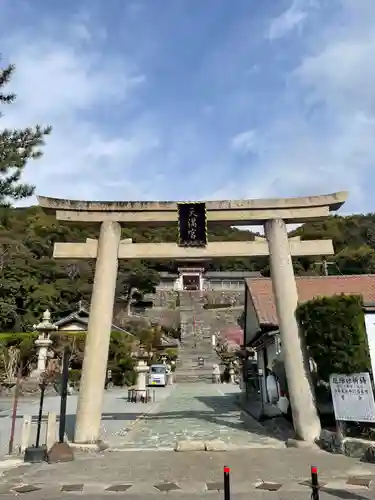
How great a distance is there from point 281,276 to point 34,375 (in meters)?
23.4

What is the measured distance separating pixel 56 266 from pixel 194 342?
21.3 metres

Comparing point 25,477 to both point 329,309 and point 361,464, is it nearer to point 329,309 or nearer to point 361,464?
point 361,464

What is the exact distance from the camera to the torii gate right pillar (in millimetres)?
9219

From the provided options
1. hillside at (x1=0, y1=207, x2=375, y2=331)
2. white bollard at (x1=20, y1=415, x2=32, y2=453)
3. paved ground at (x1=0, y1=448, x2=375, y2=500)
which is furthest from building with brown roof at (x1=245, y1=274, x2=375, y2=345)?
hillside at (x1=0, y1=207, x2=375, y2=331)

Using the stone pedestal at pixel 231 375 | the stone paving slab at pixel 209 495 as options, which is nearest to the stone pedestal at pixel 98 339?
the stone paving slab at pixel 209 495

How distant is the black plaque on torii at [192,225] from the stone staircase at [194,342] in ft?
93.3

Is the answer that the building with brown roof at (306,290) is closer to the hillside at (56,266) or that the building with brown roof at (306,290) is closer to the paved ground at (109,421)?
the paved ground at (109,421)

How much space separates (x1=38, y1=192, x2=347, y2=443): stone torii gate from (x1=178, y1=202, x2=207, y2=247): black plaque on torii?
14 cm

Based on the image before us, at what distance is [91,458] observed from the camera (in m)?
8.31

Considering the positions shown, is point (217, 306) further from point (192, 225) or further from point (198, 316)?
point (192, 225)

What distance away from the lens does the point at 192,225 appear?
10.5 metres

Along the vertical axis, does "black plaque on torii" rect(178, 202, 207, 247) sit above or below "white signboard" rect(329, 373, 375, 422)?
above

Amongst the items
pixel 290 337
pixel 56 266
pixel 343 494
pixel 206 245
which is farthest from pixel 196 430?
pixel 56 266

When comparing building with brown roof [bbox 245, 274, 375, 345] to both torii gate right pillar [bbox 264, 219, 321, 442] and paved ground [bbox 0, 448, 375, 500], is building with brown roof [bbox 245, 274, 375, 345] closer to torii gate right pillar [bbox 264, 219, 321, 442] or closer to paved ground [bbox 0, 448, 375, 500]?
torii gate right pillar [bbox 264, 219, 321, 442]
